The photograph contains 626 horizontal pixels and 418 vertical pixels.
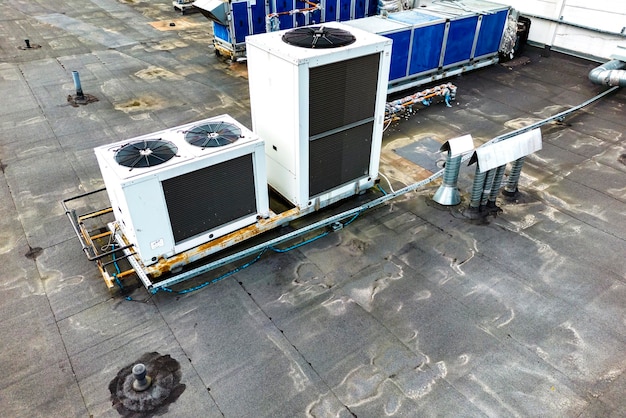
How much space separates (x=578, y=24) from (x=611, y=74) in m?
3.28

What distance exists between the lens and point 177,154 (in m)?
6.64

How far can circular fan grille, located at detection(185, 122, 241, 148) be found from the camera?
6.93 meters

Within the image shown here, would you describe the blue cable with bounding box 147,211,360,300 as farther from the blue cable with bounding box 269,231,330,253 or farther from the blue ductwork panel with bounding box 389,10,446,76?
the blue ductwork panel with bounding box 389,10,446,76

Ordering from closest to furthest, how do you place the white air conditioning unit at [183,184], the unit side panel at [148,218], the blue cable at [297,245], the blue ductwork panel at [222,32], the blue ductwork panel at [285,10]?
the unit side panel at [148,218]
the white air conditioning unit at [183,184]
the blue cable at [297,245]
the blue ductwork panel at [222,32]
the blue ductwork panel at [285,10]

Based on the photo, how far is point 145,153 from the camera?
6590 millimetres

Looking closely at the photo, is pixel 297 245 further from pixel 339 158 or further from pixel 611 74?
pixel 611 74

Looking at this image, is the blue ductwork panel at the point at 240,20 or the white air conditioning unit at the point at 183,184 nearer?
the white air conditioning unit at the point at 183,184

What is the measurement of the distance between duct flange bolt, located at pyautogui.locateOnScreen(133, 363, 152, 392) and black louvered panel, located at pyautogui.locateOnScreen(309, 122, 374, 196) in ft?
13.5

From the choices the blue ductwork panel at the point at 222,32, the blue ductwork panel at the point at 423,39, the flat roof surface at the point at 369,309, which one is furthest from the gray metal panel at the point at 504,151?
the blue ductwork panel at the point at 222,32

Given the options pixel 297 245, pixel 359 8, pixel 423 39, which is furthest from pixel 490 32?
pixel 297 245

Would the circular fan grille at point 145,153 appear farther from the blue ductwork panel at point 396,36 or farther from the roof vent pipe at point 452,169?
the blue ductwork panel at point 396,36

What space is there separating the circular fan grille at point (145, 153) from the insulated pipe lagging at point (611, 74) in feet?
A: 43.6

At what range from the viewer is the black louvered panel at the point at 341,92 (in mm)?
7125

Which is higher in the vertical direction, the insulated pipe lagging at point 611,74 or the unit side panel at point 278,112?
the unit side panel at point 278,112
